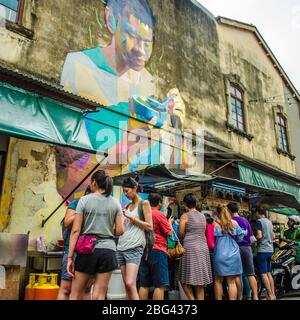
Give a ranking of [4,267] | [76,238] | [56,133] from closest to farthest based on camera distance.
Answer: [76,238] → [4,267] → [56,133]

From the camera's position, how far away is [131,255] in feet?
14.0

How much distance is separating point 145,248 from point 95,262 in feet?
4.24

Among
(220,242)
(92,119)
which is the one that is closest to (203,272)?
(220,242)

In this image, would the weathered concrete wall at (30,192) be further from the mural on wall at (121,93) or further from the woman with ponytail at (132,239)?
the woman with ponytail at (132,239)

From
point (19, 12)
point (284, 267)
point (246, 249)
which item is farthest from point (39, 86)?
point (284, 267)

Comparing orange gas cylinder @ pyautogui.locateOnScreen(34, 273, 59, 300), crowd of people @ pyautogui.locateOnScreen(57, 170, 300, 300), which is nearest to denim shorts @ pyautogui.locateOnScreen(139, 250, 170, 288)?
crowd of people @ pyautogui.locateOnScreen(57, 170, 300, 300)

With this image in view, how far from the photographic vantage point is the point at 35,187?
22.5ft

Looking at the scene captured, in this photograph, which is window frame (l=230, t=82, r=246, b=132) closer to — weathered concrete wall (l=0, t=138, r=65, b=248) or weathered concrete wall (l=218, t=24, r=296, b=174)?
weathered concrete wall (l=218, t=24, r=296, b=174)

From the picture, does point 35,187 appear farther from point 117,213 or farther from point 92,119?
point 117,213

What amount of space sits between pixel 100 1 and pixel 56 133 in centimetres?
544

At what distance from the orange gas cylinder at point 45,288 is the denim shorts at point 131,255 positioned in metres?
1.54

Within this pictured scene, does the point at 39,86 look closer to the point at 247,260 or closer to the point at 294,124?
the point at 247,260

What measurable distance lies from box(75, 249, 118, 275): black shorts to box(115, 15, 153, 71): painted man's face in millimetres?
7130

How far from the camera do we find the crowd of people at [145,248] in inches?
135
